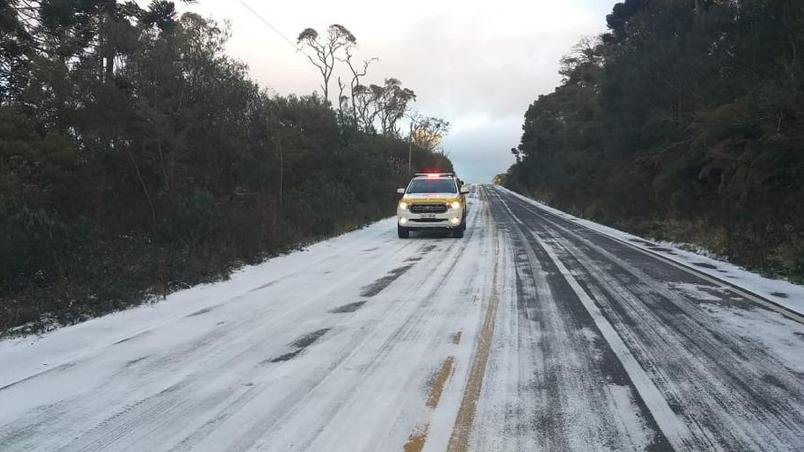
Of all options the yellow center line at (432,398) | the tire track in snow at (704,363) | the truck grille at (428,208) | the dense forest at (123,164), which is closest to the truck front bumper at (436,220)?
the truck grille at (428,208)

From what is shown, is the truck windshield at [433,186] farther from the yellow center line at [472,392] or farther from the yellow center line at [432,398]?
the yellow center line at [432,398]

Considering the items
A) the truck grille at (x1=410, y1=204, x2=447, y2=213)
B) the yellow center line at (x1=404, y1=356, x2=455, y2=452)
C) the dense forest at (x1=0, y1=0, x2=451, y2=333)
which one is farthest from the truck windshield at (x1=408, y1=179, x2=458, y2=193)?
the yellow center line at (x1=404, y1=356, x2=455, y2=452)

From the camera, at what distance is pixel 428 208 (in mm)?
16578

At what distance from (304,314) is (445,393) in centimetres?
329

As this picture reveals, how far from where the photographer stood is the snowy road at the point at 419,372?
12.1 feet

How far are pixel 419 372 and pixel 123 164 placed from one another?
1054cm

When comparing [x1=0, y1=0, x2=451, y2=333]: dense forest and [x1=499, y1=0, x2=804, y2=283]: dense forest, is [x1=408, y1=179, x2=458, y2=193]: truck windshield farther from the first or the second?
[x1=499, y1=0, x2=804, y2=283]: dense forest

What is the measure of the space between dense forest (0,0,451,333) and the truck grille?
3.31 m

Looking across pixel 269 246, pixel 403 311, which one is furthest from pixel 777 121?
pixel 269 246

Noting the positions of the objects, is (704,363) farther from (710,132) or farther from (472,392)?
(710,132)

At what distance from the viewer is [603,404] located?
163 inches

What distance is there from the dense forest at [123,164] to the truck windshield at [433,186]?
350 centimetres

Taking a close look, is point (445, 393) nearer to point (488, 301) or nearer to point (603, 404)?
point (603, 404)

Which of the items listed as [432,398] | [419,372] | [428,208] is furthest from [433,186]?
[432,398]
